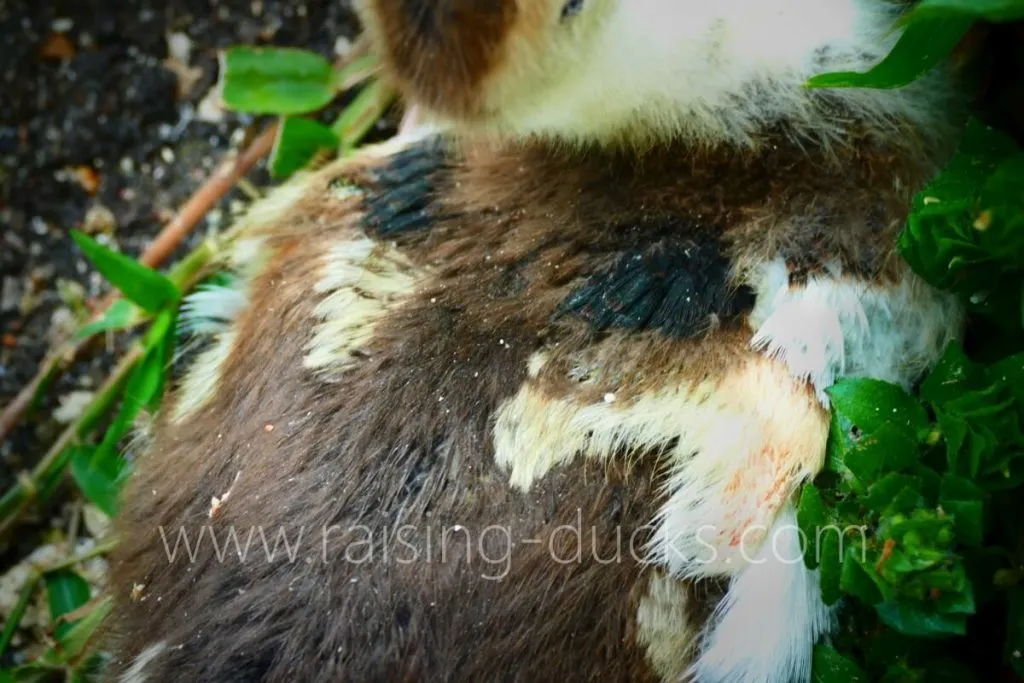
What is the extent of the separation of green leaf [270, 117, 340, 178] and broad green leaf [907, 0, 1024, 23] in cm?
87

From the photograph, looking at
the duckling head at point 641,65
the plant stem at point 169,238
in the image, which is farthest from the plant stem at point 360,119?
the duckling head at point 641,65

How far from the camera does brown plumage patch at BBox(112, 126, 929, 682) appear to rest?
82cm

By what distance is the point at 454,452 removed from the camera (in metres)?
0.86

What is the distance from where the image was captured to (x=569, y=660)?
2.71 ft

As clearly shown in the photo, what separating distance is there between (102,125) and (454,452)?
40.5 inches

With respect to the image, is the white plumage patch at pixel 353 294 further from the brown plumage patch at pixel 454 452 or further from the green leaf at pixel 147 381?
the green leaf at pixel 147 381

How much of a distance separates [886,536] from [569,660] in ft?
0.86

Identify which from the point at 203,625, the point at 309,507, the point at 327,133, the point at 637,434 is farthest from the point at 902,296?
the point at 327,133

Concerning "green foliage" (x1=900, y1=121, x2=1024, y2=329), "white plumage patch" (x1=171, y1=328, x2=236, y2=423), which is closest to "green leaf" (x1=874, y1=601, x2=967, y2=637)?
"green foliage" (x1=900, y1=121, x2=1024, y2=329)

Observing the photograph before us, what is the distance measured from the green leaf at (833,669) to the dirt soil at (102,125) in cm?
106

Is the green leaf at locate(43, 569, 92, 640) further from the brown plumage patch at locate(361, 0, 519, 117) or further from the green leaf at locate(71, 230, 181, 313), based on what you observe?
the brown plumage patch at locate(361, 0, 519, 117)

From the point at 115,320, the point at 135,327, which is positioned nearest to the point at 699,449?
the point at 115,320

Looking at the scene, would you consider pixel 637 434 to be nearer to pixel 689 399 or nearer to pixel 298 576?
pixel 689 399

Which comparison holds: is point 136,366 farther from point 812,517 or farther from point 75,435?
point 812,517
